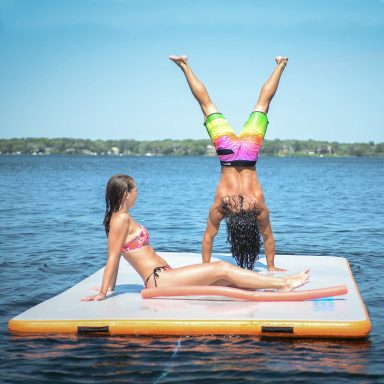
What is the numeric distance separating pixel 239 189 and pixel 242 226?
0.52 meters

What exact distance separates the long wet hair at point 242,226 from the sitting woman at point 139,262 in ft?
4.98

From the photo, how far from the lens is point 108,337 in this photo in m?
7.02

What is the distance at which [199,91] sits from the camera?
386 inches

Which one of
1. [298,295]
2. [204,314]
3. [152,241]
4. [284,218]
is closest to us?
[204,314]

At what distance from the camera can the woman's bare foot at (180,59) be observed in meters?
9.91

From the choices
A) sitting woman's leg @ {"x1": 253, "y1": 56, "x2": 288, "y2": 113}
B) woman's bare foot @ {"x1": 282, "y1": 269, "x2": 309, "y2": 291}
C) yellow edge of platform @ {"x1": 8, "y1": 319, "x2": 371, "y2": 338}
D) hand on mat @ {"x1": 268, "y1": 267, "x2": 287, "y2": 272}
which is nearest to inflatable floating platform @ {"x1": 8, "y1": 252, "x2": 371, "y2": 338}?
yellow edge of platform @ {"x1": 8, "y1": 319, "x2": 371, "y2": 338}

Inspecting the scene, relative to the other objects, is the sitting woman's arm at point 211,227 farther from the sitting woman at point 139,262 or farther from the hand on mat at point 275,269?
the sitting woman at point 139,262

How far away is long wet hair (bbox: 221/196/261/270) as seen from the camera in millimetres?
9297

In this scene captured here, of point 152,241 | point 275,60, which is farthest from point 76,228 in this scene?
point 275,60

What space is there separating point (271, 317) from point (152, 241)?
1057 centimetres

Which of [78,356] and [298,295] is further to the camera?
[298,295]

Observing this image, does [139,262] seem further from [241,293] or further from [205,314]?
[241,293]

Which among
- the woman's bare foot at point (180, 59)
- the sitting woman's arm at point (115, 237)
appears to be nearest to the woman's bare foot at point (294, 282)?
the sitting woman's arm at point (115, 237)

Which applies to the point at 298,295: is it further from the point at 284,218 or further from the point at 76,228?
the point at 284,218
